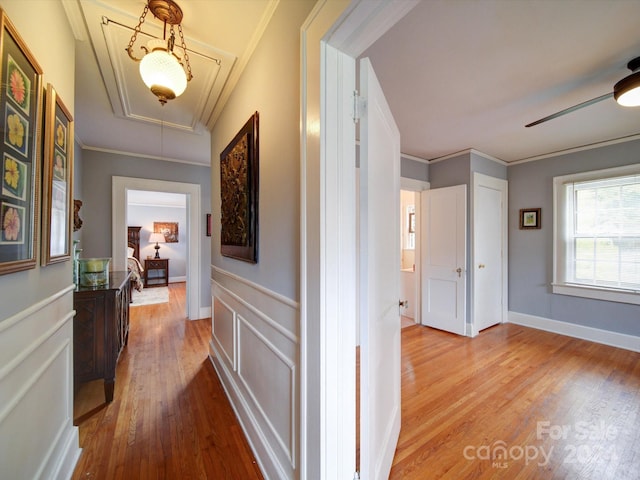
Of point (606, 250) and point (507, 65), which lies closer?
point (507, 65)

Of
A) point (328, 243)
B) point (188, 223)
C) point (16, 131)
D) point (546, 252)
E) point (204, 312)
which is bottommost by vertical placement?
point (204, 312)

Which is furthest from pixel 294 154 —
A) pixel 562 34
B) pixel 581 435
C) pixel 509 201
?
pixel 509 201

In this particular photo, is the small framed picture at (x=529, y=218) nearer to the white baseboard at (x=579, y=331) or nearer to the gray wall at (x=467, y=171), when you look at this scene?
the gray wall at (x=467, y=171)

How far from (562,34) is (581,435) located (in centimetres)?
249

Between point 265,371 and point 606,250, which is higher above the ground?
point 606,250

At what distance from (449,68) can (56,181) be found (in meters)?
2.43

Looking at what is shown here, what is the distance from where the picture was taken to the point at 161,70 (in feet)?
4.29

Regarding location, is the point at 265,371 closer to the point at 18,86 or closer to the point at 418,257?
the point at 18,86

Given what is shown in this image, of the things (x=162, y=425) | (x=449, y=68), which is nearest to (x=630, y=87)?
(x=449, y=68)

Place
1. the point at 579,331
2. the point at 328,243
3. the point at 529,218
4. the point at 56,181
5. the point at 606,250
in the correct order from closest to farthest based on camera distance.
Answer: the point at 328,243 < the point at 56,181 < the point at 606,250 < the point at 579,331 < the point at 529,218

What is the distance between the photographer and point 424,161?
150 inches

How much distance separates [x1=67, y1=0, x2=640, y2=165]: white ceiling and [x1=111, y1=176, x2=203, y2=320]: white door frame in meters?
0.72

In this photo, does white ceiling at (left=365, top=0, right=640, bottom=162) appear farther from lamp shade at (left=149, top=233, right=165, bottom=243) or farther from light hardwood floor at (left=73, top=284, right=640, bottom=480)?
lamp shade at (left=149, top=233, right=165, bottom=243)

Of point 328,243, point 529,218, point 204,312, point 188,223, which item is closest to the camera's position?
point 328,243
